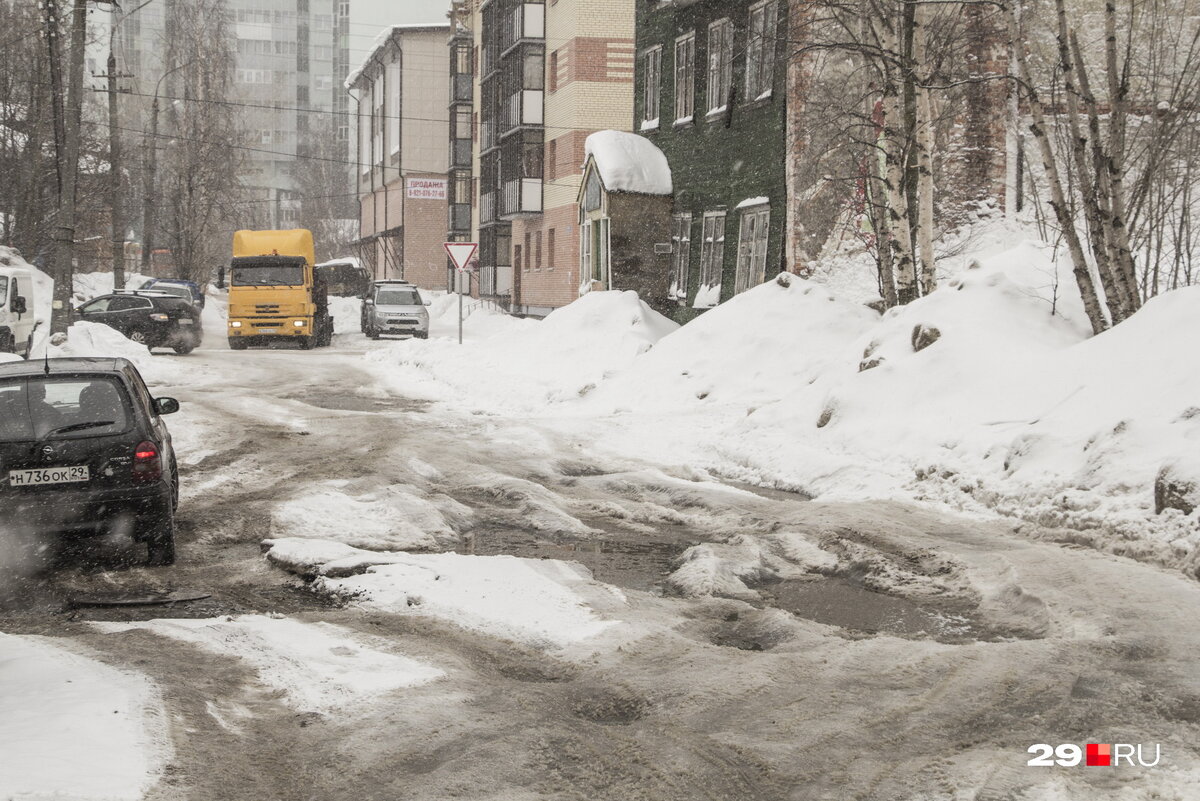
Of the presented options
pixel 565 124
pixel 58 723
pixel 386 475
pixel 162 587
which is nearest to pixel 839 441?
pixel 386 475

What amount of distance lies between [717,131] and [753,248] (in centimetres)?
332

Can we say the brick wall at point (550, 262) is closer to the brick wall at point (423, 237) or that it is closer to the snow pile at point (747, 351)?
the snow pile at point (747, 351)

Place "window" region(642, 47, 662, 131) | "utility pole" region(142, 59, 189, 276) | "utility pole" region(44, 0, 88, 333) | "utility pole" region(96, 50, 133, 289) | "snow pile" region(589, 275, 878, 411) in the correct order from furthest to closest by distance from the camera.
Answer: "utility pole" region(142, 59, 189, 276)
"utility pole" region(96, 50, 133, 289)
"window" region(642, 47, 662, 131)
"utility pole" region(44, 0, 88, 333)
"snow pile" region(589, 275, 878, 411)

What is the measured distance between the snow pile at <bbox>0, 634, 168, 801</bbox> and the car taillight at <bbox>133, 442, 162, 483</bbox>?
2.42 m

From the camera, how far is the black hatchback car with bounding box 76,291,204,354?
30.8m

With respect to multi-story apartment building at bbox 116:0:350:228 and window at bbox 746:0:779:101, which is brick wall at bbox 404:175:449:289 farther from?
multi-story apartment building at bbox 116:0:350:228

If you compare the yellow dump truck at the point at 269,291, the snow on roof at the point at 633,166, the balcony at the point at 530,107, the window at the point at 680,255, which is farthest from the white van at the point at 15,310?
the balcony at the point at 530,107

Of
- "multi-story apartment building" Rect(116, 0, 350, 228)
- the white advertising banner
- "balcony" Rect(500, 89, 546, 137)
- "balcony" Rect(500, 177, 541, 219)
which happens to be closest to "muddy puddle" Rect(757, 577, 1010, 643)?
"balcony" Rect(500, 177, 541, 219)

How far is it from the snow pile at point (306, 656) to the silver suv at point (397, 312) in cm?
3274

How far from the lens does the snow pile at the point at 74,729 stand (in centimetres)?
400

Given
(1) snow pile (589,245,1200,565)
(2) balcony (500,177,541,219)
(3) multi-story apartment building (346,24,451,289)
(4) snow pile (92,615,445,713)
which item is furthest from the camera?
(3) multi-story apartment building (346,24,451,289)

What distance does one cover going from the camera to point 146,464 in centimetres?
805

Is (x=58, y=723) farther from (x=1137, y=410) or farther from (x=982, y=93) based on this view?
(x=982, y=93)

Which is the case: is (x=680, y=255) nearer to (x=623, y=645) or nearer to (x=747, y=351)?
(x=747, y=351)
